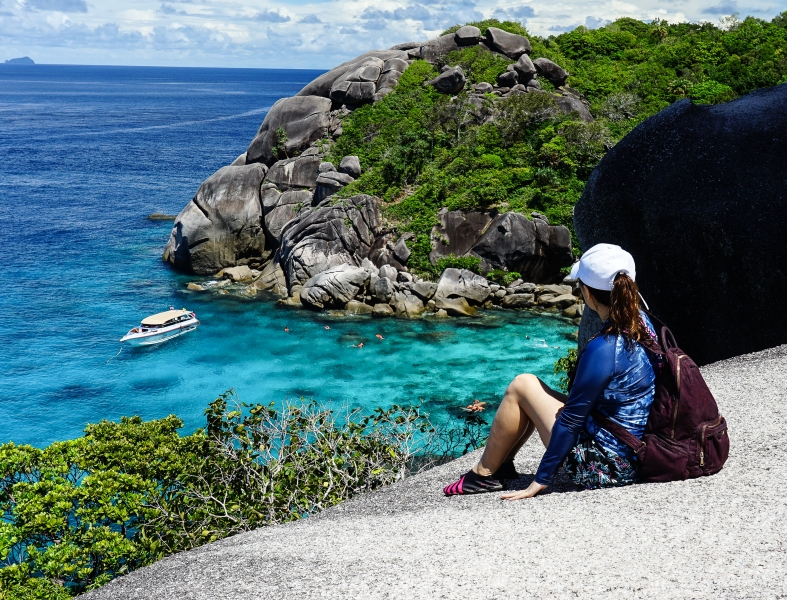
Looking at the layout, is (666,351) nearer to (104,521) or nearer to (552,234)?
(104,521)

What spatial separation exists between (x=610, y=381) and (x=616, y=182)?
768cm

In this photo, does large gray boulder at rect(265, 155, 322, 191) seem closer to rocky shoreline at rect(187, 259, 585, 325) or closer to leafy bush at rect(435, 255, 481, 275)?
rocky shoreline at rect(187, 259, 585, 325)

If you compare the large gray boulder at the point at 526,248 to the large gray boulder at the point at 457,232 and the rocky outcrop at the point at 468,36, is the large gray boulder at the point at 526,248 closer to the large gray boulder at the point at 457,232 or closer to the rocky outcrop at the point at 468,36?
the large gray boulder at the point at 457,232

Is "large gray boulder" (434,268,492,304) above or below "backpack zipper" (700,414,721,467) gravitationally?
below

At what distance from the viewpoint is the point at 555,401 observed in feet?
21.5

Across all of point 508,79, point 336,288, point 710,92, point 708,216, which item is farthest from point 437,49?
point 708,216

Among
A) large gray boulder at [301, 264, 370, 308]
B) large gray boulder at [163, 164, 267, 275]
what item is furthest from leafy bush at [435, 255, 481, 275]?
large gray boulder at [163, 164, 267, 275]

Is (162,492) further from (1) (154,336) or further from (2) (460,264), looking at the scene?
(2) (460,264)

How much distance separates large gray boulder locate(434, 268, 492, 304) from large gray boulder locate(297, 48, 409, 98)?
20540mm

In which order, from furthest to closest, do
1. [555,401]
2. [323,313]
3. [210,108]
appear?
[210,108]
[323,313]
[555,401]

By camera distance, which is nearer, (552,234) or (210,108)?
(552,234)

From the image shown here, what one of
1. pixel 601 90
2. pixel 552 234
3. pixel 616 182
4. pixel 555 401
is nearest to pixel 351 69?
pixel 601 90

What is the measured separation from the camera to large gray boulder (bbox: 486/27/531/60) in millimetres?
50844

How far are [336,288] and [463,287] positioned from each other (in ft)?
20.8
